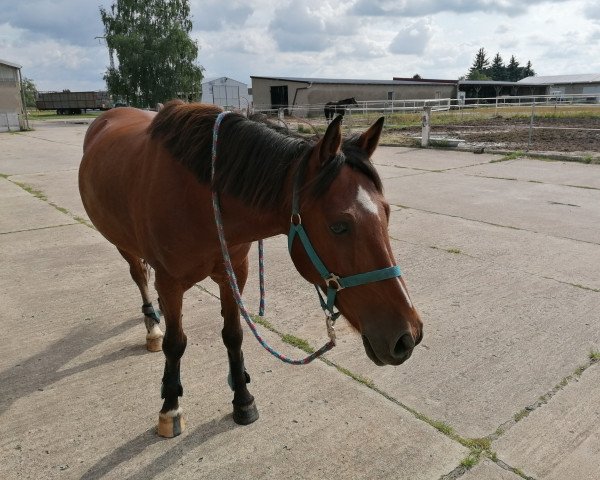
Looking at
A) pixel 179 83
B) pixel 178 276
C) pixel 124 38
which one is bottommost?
pixel 178 276

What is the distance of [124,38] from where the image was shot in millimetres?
30500

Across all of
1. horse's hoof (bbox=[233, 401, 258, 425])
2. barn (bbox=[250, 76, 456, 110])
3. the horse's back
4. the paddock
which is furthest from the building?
horse's hoof (bbox=[233, 401, 258, 425])

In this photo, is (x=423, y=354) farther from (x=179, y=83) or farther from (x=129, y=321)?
(x=179, y=83)

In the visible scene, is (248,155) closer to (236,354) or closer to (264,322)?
(236,354)

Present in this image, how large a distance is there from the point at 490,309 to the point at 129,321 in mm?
2876

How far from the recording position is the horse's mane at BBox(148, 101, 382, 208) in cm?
167

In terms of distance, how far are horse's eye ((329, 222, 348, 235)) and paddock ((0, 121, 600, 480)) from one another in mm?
1197

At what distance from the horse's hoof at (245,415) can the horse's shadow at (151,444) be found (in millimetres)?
36

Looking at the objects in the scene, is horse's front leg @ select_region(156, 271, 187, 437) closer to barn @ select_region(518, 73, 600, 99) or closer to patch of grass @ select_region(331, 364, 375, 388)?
patch of grass @ select_region(331, 364, 375, 388)

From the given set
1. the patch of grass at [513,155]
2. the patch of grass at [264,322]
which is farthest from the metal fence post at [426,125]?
the patch of grass at [264,322]

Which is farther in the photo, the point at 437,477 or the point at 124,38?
the point at 124,38

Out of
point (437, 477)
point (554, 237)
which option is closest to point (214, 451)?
point (437, 477)

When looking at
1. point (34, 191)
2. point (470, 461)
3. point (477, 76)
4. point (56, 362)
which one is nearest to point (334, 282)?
point (470, 461)

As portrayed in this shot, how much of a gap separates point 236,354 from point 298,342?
2.26 feet
